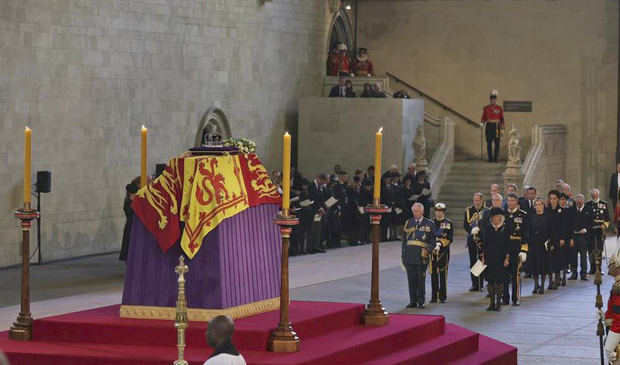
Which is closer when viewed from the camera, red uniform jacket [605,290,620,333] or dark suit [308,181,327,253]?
red uniform jacket [605,290,620,333]

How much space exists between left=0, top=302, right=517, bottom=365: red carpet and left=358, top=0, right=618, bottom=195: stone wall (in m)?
20.5

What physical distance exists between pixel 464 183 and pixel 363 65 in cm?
441

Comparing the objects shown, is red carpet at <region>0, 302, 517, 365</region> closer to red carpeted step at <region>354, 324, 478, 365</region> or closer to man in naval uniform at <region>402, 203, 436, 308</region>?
red carpeted step at <region>354, 324, 478, 365</region>

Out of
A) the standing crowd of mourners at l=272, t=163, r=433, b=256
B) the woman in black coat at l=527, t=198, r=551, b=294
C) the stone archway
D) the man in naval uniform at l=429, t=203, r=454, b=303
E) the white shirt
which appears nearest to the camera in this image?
the white shirt

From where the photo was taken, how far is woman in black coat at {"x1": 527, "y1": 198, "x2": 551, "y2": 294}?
19531 mm

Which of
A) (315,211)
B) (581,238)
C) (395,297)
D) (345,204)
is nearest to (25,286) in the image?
(395,297)

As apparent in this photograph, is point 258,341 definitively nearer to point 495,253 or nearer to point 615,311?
point 615,311

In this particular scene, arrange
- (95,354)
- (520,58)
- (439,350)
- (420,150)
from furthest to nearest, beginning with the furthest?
1. (520,58)
2. (420,150)
3. (439,350)
4. (95,354)

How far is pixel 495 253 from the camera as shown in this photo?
57.0 feet

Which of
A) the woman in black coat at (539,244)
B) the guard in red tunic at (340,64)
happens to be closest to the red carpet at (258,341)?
the woman in black coat at (539,244)

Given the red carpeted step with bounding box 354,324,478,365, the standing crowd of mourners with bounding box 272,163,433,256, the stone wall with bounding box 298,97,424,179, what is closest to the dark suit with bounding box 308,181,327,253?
the standing crowd of mourners with bounding box 272,163,433,256

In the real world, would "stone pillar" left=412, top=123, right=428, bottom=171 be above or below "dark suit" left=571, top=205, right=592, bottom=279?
above

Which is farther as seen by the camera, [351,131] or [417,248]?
[351,131]

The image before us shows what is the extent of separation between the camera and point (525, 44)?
108 ft
